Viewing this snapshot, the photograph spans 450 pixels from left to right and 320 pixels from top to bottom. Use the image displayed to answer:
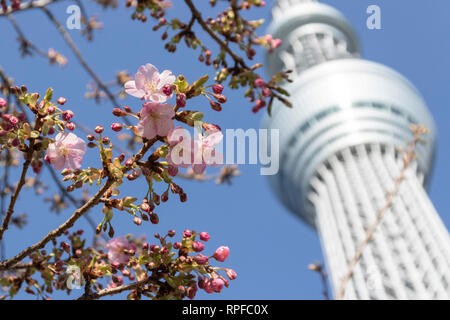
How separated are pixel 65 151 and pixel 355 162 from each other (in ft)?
160

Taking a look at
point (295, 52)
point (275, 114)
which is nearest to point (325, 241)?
point (275, 114)

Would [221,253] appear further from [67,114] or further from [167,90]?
[67,114]

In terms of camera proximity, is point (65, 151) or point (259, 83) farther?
point (259, 83)

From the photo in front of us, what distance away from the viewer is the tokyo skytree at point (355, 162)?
39312mm

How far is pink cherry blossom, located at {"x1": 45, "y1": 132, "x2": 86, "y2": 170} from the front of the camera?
1.56 meters

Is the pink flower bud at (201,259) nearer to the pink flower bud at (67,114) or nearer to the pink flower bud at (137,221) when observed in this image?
the pink flower bud at (137,221)

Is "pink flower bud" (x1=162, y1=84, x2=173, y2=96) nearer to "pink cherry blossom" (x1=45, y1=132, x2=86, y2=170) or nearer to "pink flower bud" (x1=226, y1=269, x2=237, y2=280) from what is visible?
"pink cherry blossom" (x1=45, y1=132, x2=86, y2=170)

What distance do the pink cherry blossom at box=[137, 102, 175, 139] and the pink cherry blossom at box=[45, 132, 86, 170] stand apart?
0.99ft

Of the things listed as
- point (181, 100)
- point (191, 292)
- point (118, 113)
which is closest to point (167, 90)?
point (181, 100)

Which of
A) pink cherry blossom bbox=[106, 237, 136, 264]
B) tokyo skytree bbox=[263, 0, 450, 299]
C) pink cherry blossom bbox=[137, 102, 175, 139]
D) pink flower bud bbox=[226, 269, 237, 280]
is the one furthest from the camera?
tokyo skytree bbox=[263, 0, 450, 299]

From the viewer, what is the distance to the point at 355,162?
47.9 metres

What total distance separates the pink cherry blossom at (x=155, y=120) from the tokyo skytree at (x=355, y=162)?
37.6m

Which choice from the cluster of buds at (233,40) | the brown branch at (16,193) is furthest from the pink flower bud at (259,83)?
the brown branch at (16,193)

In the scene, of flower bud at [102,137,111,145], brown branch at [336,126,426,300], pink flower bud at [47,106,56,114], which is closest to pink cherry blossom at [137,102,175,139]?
flower bud at [102,137,111,145]
